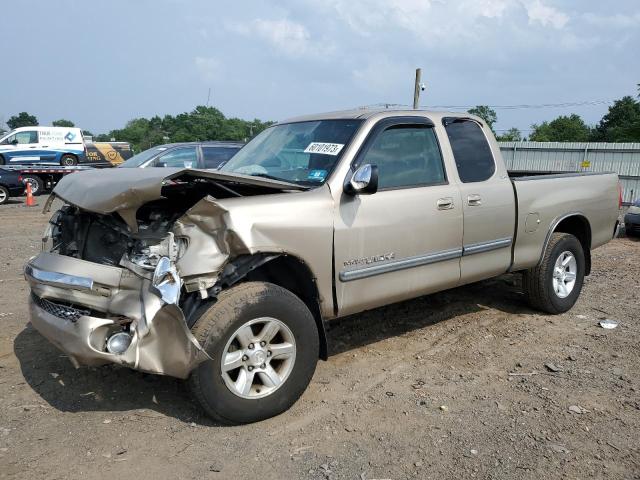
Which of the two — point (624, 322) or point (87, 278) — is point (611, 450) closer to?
point (624, 322)

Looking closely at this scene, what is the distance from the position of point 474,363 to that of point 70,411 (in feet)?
9.71

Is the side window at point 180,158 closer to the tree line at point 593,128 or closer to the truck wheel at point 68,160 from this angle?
the truck wheel at point 68,160

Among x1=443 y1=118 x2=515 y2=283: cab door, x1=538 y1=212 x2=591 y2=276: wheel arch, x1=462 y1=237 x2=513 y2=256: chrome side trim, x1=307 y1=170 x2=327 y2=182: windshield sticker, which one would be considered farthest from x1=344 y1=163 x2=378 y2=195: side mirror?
x1=538 y1=212 x2=591 y2=276: wheel arch

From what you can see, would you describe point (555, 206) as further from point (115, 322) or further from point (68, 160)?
point (68, 160)

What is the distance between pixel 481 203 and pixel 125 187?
287 centimetres

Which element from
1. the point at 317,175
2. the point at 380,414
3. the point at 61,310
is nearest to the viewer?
the point at 61,310

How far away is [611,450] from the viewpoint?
3104mm

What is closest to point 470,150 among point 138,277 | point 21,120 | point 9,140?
point 138,277

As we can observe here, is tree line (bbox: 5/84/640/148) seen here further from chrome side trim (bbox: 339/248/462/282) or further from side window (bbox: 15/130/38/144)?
chrome side trim (bbox: 339/248/462/282)

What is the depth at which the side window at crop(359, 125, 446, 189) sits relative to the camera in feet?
13.3

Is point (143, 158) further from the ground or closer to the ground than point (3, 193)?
Result: further from the ground

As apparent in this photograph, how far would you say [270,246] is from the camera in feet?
10.8

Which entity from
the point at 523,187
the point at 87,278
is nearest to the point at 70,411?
the point at 87,278

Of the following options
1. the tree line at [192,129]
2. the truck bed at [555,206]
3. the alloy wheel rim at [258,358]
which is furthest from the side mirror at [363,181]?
the tree line at [192,129]
